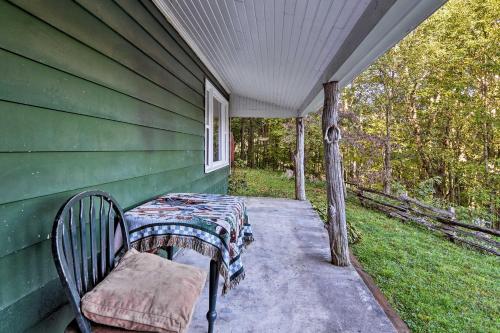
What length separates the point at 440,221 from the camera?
5754 millimetres

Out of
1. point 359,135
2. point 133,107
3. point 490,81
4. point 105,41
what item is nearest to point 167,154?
point 133,107

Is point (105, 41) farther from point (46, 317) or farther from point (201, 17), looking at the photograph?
point (46, 317)

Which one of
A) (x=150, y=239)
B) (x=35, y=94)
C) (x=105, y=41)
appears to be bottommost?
(x=150, y=239)

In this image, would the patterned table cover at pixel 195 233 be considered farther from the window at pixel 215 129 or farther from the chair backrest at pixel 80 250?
the window at pixel 215 129

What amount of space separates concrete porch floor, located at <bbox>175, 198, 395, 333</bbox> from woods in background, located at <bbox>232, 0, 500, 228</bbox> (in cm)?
599

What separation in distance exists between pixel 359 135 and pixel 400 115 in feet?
7.21

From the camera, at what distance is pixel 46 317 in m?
1.31

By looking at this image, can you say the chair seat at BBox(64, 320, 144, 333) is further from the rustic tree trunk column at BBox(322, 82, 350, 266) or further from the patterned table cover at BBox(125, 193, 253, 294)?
the rustic tree trunk column at BBox(322, 82, 350, 266)

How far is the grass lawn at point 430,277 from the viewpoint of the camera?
252cm

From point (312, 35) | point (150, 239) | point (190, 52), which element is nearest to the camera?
point (150, 239)

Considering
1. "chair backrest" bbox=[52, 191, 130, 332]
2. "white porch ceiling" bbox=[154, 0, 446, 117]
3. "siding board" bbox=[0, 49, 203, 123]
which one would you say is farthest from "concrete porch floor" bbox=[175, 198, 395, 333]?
"white porch ceiling" bbox=[154, 0, 446, 117]

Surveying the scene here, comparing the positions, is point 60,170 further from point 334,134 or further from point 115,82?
point 334,134

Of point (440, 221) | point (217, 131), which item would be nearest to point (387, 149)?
point (440, 221)

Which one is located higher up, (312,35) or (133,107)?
(312,35)
